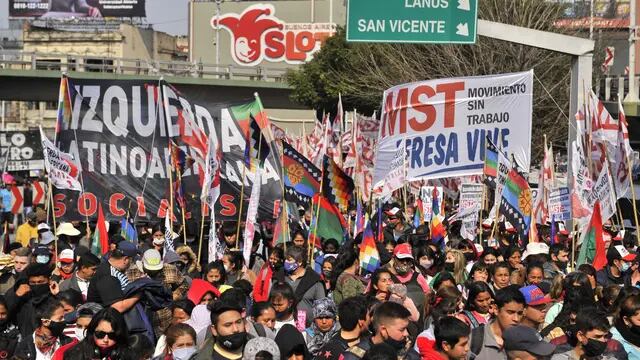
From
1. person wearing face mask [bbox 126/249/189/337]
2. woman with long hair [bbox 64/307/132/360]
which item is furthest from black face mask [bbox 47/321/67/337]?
woman with long hair [bbox 64/307/132/360]

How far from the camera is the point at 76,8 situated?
90.1 metres

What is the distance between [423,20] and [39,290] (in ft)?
24.7

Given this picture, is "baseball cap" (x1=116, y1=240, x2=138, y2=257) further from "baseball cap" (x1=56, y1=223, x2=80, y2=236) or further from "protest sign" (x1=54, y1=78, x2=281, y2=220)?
"protest sign" (x1=54, y1=78, x2=281, y2=220)

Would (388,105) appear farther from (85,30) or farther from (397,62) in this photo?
(85,30)

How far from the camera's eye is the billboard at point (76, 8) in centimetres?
8912

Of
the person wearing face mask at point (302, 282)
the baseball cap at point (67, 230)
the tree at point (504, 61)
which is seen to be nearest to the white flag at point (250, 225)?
the person wearing face mask at point (302, 282)

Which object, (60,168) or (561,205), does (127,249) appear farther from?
(561,205)

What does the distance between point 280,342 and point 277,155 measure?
9.31 metres

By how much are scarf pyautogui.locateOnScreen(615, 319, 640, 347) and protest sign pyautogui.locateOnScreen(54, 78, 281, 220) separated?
9156 millimetres

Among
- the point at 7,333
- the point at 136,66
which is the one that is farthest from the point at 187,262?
the point at 136,66

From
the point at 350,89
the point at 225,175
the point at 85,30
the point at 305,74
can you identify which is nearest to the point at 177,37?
the point at 85,30

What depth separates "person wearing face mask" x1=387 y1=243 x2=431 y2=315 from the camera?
32.8ft

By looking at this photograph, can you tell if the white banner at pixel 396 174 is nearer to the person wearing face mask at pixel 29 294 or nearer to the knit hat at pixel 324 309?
the person wearing face mask at pixel 29 294

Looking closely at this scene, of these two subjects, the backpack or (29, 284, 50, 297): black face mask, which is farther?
(29, 284, 50, 297): black face mask
